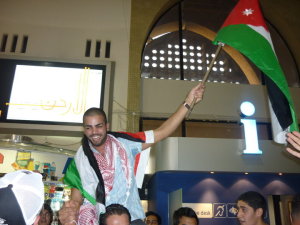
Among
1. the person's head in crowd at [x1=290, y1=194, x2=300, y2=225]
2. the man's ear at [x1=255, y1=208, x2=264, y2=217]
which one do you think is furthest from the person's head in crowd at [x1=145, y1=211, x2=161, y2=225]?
the person's head in crowd at [x1=290, y1=194, x2=300, y2=225]

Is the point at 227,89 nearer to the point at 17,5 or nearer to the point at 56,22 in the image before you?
the point at 56,22

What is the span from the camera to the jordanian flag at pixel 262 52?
8.54ft

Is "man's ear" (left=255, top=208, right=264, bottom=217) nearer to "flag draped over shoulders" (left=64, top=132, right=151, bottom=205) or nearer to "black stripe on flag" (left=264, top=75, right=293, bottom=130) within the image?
"black stripe on flag" (left=264, top=75, right=293, bottom=130)

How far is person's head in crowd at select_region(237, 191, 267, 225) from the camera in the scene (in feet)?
10.1

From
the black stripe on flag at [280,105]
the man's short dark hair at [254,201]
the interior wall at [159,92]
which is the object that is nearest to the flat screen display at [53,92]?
the interior wall at [159,92]

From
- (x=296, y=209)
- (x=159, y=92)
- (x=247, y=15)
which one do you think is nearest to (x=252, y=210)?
(x=296, y=209)

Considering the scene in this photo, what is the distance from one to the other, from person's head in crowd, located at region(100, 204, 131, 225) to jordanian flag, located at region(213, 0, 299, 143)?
1420 mm

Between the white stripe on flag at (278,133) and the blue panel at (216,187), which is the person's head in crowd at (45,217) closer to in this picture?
the white stripe on flag at (278,133)

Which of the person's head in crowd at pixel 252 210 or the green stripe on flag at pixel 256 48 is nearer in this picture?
the green stripe on flag at pixel 256 48

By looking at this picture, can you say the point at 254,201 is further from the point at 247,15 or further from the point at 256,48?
the point at 247,15

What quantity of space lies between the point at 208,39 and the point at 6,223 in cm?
873

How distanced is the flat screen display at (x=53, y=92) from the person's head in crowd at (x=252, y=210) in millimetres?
4002

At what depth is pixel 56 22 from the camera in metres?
7.82

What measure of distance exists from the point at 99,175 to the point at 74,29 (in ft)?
21.0
